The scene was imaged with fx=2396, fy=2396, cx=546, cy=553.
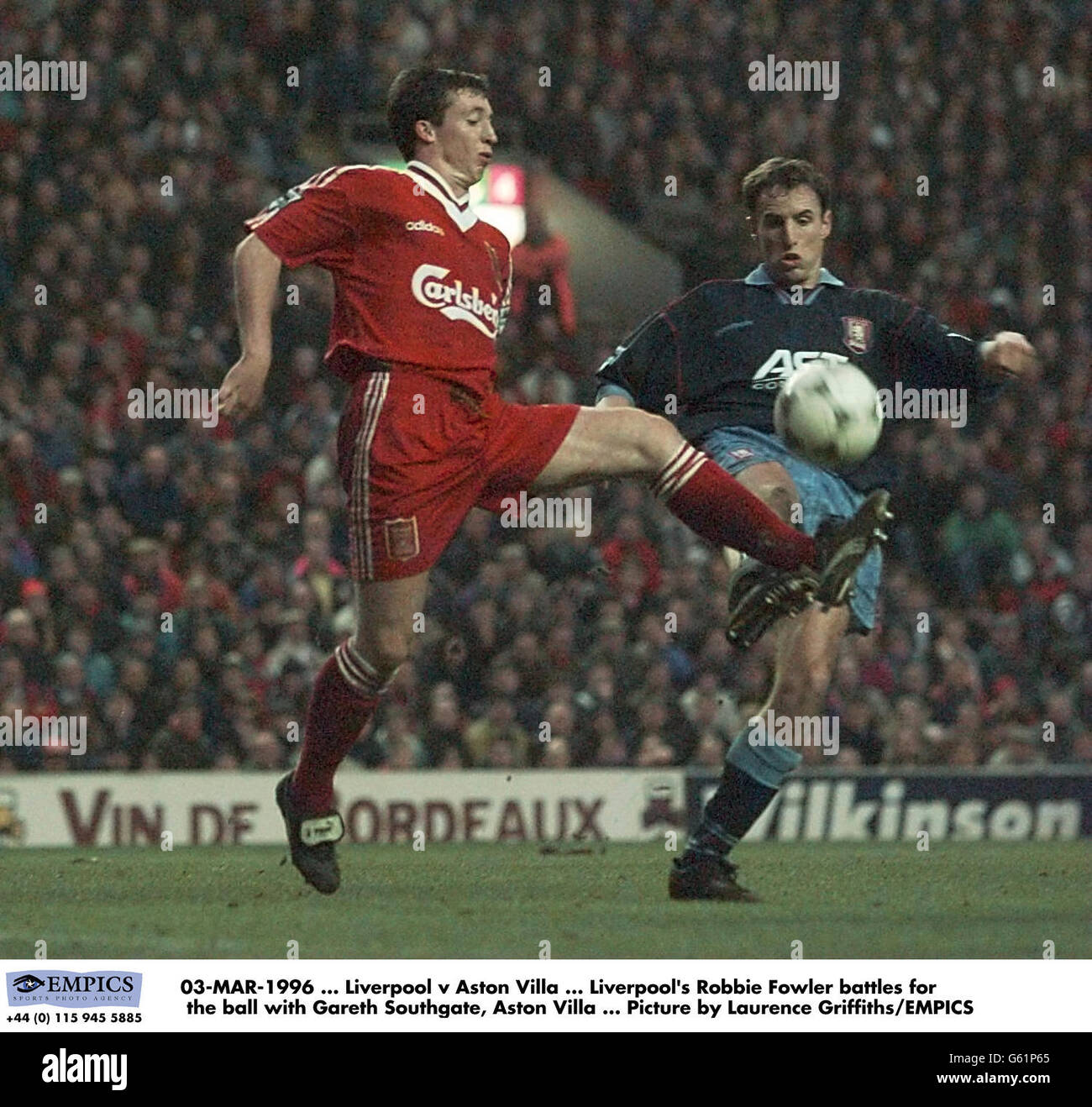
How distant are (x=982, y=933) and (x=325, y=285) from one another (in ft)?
26.4

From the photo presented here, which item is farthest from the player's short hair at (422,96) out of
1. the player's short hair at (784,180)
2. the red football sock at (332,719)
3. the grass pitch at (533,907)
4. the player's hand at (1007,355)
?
the grass pitch at (533,907)

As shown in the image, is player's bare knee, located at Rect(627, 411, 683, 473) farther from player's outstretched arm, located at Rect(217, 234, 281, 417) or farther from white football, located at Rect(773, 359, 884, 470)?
player's outstretched arm, located at Rect(217, 234, 281, 417)

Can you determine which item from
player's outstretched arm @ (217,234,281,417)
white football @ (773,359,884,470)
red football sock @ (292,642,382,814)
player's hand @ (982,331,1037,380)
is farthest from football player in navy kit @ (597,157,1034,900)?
player's outstretched arm @ (217,234,281,417)

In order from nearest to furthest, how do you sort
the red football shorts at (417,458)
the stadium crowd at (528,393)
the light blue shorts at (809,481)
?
1. the red football shorts at (417,458)
2. the light blue shorts at (809,481)
3. the stadium crowd at (528,393)

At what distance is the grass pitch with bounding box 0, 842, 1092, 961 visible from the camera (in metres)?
6.49

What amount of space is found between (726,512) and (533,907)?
1.47 m

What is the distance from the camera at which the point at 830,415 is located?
23.1 feet

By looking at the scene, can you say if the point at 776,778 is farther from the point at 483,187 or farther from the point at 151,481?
the point at 483,187

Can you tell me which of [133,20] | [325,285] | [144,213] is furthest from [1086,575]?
[133,20]

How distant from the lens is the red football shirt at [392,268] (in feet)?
22.4

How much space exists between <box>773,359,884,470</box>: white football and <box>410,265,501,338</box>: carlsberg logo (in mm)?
945
